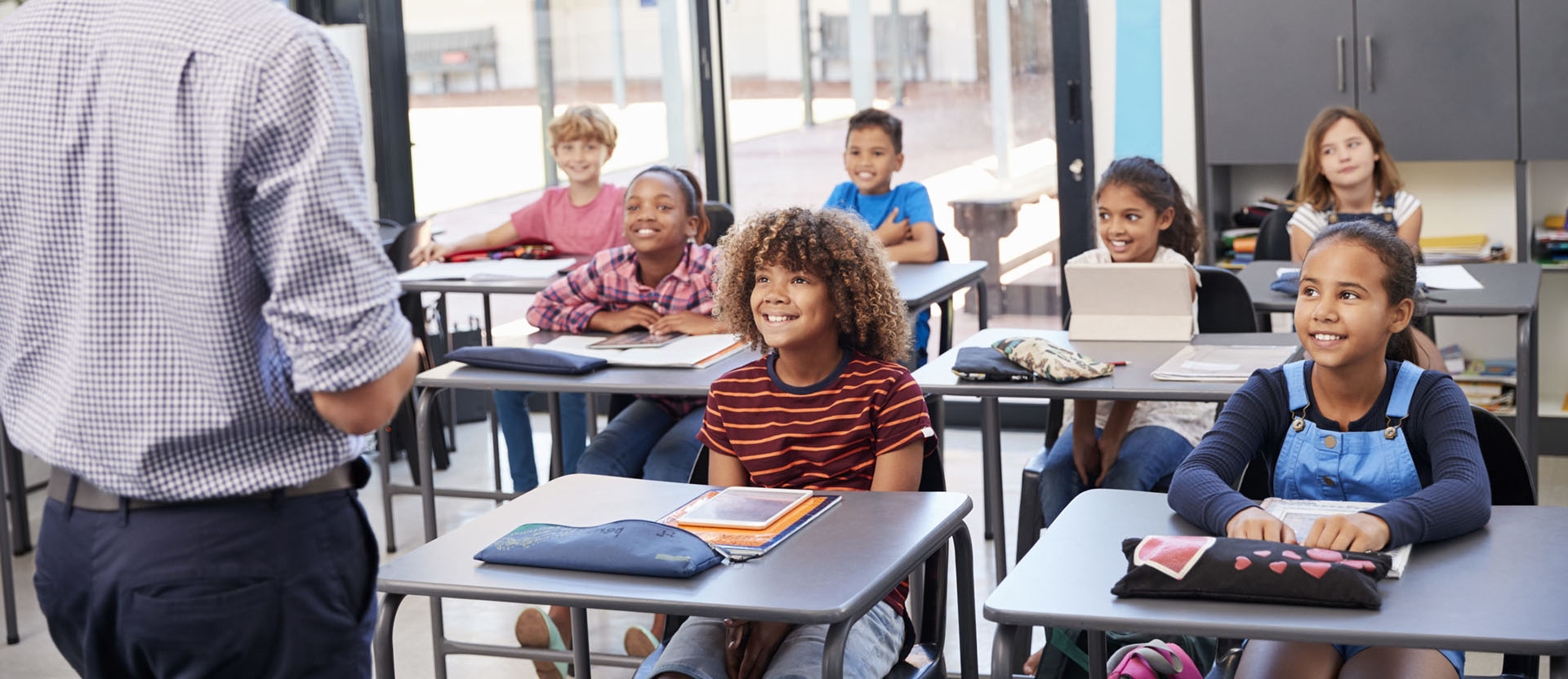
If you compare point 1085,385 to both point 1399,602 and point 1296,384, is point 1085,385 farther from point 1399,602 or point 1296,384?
point 1399,602

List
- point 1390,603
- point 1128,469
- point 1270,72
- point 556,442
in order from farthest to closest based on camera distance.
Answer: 1. point 1270,72
2. point 556,442
3. point 1128,469
4. point 1390,603

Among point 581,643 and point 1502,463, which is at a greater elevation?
point 1502,463

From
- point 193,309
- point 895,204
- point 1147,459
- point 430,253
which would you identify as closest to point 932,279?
point 895,204

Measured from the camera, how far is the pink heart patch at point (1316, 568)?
5.18 feet

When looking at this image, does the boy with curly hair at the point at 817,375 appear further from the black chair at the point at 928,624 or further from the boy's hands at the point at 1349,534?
the boy's hands at the point at 1349,534

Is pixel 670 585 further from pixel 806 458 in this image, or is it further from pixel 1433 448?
pixel 1433 448

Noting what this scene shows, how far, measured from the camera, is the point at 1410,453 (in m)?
1.98

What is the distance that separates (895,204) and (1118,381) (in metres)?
1.75

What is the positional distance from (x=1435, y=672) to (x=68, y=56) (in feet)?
5.36

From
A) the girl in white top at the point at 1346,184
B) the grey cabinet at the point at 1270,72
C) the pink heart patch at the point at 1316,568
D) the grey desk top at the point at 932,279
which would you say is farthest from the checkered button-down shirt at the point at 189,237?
the grey cabinet at the point at 1270,72

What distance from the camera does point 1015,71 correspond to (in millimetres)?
5070

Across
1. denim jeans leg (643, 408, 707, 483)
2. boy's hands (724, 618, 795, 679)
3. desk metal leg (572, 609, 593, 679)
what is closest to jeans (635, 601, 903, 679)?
boy's hands (724, 618, 795, 679)

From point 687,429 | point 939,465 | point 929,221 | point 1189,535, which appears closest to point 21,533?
point 687,429

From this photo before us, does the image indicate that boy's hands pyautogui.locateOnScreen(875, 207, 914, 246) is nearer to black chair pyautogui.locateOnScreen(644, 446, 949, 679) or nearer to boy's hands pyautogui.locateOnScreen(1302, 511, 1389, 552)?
black chair pyautogui.locateOnScreen(644, 446, 949, 679)
